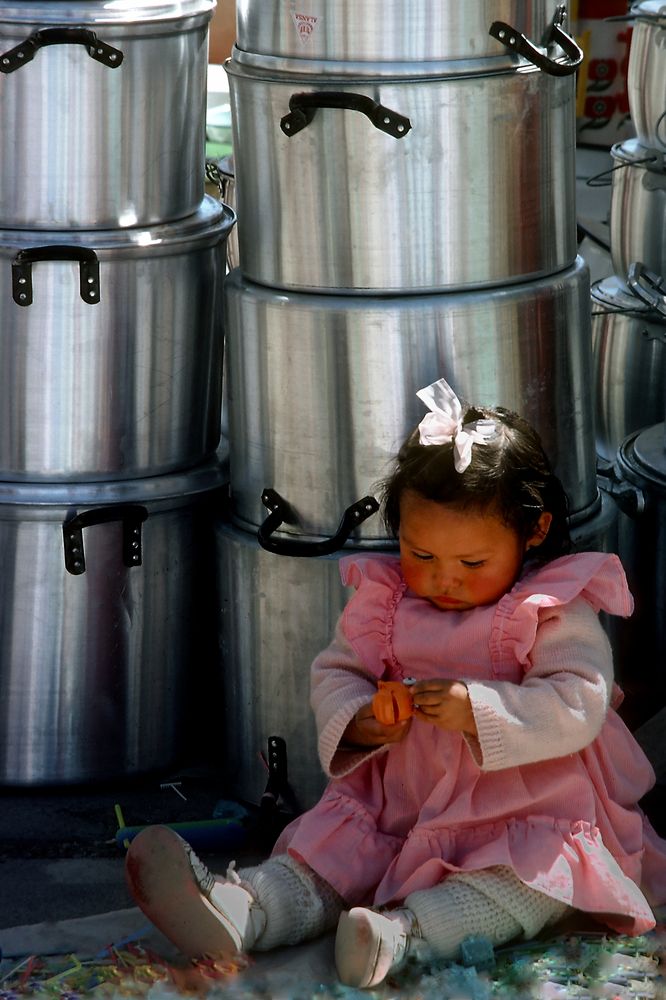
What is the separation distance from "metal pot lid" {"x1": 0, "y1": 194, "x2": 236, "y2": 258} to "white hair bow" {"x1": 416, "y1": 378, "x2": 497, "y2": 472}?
591mm

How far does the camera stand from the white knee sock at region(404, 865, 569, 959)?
2.03m

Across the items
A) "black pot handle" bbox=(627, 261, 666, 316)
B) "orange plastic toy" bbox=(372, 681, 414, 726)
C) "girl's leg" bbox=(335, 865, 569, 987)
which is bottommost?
"girl's leg" bbox=(335, 865, 569, 987)

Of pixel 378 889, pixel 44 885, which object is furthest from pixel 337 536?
pixel 44 885

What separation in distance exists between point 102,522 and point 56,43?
706 mm

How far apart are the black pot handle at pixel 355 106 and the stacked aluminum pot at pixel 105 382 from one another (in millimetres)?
301

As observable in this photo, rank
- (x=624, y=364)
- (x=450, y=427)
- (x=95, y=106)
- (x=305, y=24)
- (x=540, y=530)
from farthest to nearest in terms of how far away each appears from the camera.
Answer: (x=624, y=364)
(x=95, y=106)
(x=305, y=24)
(x=540, y=530)
(x=450, y=427)

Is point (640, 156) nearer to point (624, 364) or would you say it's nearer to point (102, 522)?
point (624, 364)

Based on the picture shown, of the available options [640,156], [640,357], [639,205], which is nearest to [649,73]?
[640,156]

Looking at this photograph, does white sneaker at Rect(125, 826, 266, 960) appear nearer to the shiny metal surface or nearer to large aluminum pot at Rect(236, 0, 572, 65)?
the shiny metal surface

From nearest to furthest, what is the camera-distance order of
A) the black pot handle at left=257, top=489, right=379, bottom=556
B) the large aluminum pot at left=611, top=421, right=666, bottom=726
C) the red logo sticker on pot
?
the red logo sticker on pot < the black pot handle at left=257, top=489, right=379, bottom=556 < the large aluminum pot at left=611, top=421, right=666, bottom=726

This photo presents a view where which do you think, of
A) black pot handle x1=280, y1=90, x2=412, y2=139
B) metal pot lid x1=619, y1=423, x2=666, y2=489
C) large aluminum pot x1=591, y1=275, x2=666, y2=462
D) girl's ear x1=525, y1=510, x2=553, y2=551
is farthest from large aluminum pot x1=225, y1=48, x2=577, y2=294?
large aluminum pot x1=591, y1=275, x2=666, y2=462

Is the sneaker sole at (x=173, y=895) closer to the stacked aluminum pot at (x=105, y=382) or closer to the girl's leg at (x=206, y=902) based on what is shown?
the girl's leg at (x=206, y=902)

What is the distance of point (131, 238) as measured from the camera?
2492 millimetres

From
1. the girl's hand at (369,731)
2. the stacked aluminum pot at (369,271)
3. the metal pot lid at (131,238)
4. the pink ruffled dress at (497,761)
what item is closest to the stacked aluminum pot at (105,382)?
the metal pot lid at (131,238)
